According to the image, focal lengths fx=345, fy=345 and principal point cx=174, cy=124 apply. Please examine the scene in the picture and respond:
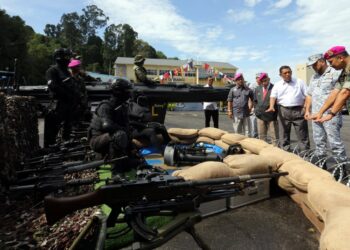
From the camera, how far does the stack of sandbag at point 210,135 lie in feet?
20.8

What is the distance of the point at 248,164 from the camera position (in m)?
3.80

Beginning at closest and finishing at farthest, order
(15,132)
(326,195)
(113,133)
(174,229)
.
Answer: (174,229) → (326,195) → (113,133) → (15,132)

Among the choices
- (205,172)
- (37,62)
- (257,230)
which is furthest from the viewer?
(37,62)

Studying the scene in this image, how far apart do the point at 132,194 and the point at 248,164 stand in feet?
6.71

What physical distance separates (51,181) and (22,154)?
1.91 meters

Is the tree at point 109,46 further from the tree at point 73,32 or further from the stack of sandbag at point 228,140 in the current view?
the stack of sandbag at point 228,140

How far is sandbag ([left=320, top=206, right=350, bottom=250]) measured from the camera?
5.90 feet

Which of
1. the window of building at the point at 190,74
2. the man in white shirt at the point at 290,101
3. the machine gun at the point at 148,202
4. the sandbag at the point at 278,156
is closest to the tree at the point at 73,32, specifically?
the window of building at the point at 190,74

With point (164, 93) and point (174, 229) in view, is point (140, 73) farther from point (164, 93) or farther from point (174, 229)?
point (174, 229)

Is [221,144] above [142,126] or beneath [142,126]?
beneath

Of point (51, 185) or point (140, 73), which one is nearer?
point (51, 185)

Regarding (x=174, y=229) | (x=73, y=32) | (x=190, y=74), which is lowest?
(x=174, y=229)

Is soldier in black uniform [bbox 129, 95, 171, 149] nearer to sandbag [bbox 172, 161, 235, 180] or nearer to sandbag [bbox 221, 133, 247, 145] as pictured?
sandbag [bbox 221, 133, 247, 145]

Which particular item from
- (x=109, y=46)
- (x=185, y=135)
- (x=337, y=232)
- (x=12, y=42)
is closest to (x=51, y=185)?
(x=337, y=232)
